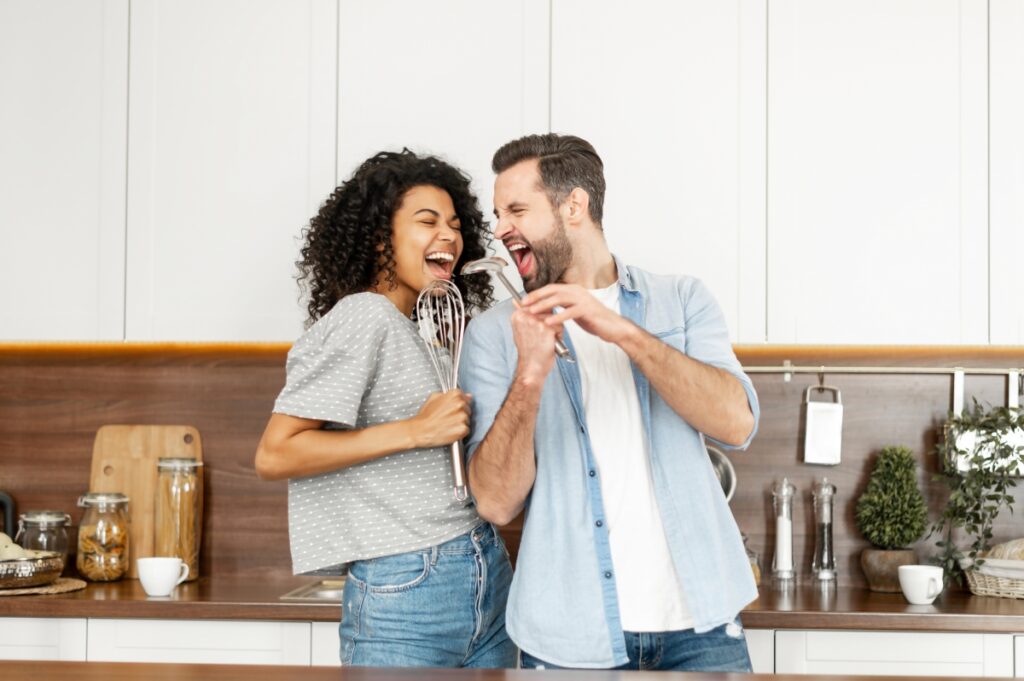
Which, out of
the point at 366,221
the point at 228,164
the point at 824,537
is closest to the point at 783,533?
the point at 824,537

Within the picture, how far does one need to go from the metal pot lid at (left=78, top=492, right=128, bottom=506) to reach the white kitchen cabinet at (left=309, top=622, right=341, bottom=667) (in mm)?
677

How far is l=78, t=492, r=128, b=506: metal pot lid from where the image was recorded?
100 inches

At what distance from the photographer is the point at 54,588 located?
2.31 meters

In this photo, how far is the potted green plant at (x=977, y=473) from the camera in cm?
245

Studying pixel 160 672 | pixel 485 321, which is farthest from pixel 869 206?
pixel 160 672

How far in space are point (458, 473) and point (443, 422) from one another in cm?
9

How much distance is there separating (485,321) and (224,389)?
49.3 inches

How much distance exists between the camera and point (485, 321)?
1.73 meters

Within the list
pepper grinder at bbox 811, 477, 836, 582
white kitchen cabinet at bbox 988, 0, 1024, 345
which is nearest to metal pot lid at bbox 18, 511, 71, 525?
pepper grinder at bbox 811, 477, 836, 582

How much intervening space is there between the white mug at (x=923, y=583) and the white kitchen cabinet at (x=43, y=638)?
1.67 meters

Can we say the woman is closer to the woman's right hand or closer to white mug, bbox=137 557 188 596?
the woman's right hand

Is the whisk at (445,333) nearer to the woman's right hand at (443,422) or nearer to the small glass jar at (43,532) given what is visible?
the woman's right hand at (443,422)

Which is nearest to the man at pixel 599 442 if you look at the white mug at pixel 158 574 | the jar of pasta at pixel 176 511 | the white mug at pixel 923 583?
the white mug at pixel 923 583

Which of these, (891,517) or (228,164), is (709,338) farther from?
(228,164)
